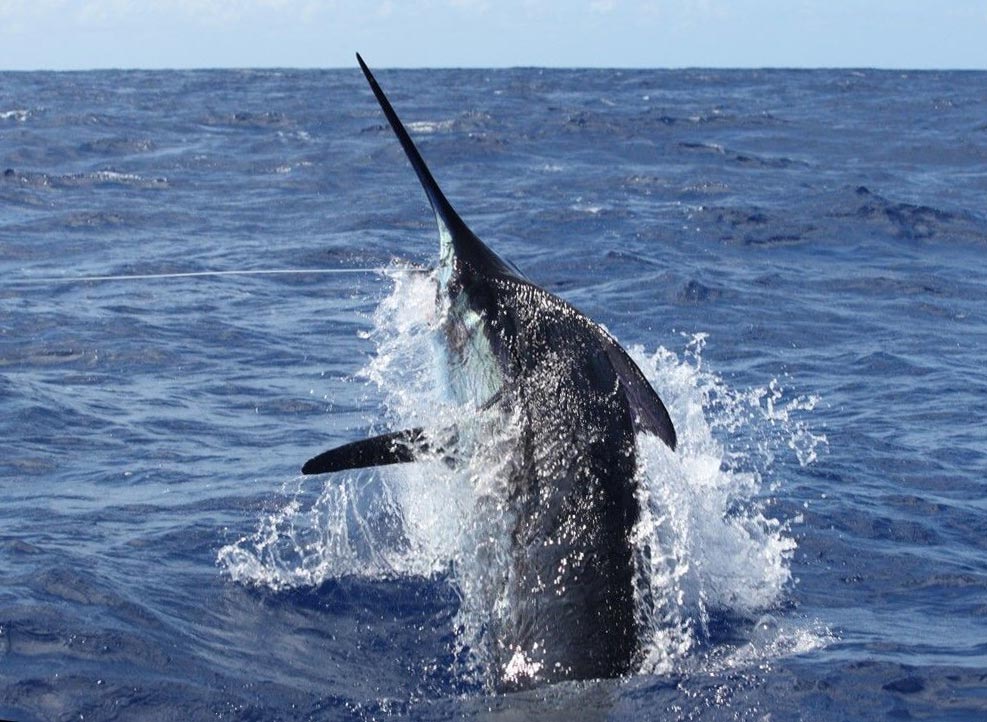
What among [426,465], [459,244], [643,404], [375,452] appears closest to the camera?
[643,404]

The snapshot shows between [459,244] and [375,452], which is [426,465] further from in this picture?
[459,244]

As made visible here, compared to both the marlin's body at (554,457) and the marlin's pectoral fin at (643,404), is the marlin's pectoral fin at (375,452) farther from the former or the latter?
the marlin's pectoral fin at (643,404)

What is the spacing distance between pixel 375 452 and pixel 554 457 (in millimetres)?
848

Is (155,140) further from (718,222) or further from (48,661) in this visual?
(48,661)

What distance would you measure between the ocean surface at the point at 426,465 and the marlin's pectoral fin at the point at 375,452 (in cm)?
30

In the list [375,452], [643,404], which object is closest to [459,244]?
[375,452]

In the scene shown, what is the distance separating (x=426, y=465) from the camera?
705 centimetres

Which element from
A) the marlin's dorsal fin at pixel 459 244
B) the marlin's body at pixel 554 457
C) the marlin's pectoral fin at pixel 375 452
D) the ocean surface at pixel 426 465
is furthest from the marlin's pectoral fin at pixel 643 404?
the marlin's pectoral fin at pixel 375 452

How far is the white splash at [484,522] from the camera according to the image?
6.25 meters

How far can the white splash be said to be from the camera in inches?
246

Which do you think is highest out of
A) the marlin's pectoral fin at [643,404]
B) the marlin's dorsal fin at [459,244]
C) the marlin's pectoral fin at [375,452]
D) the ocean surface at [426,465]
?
the marlin's dorsal fin at [459,244]

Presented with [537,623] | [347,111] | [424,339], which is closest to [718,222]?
[424,339]

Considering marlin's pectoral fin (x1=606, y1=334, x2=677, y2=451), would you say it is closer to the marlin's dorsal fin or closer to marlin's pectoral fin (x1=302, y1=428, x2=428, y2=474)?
the marlin's dorsal fin

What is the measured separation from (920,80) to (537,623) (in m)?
59.0
